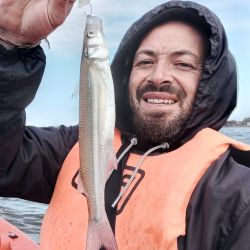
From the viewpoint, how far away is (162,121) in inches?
161

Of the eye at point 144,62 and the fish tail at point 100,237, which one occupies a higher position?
the eye at point 144,62

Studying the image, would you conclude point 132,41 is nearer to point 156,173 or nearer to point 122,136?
point 122,136

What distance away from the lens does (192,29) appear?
438 centimetres

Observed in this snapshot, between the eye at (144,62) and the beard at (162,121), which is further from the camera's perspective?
the eye at (144,62)

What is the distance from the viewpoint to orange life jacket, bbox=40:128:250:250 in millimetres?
3445

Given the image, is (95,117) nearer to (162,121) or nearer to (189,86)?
(162,121)

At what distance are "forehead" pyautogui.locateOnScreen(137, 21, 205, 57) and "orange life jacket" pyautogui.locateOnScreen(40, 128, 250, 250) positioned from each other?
79 centimetres

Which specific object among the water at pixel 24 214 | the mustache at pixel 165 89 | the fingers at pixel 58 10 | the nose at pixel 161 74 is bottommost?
the water at pixel 24 214

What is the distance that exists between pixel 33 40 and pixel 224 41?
5.94 ft

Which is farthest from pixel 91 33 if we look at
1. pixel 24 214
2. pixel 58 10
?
pixel 24 214

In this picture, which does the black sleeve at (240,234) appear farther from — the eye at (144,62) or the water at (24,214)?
the water at (24,214)

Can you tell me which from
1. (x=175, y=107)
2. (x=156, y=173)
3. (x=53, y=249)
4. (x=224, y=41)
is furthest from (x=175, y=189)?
(x=224, y=41)

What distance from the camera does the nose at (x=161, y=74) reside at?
13.1 ft

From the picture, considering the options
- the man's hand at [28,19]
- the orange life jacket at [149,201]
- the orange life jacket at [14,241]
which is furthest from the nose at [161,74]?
the orange life jacket at [14,241]
